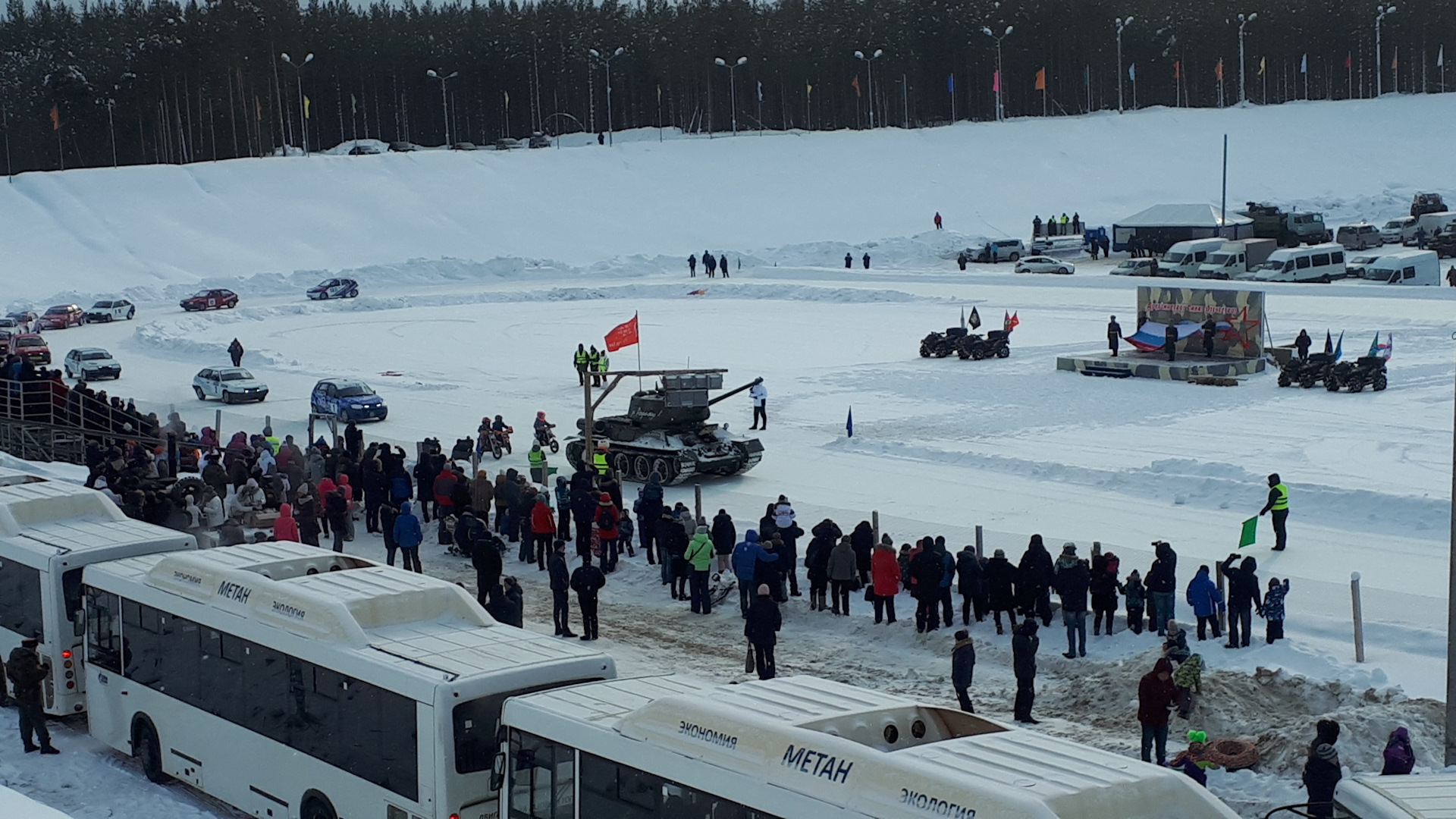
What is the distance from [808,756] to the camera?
8367 millimetres

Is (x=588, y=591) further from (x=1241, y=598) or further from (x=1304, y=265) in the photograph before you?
(x=1304, y=265)

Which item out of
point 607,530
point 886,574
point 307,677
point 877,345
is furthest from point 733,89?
point 307,677

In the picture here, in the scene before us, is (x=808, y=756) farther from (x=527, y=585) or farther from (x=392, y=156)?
(x=392, y=156)

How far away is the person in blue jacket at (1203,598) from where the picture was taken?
16109 mm

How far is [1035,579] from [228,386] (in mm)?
26311

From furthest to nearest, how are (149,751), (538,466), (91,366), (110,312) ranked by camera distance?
1. (110,312)
2. (91,366)
3. (538,466)
4. (149,751)

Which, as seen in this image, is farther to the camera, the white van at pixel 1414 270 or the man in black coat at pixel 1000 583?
the white van at pixel 1414 270

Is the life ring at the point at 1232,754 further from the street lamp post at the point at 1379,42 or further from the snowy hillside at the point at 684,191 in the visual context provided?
the street lamp post at the point at 1379,42

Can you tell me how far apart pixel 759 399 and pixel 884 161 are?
2579 inches

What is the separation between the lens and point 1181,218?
231 feet

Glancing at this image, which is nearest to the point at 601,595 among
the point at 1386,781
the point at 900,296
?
the point at 1386,781

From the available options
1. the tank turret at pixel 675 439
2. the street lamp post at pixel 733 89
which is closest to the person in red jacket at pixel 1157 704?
the tank turret at pixel 675 439

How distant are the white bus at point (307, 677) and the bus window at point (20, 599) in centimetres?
84

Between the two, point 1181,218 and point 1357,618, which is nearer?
point 1357,618
